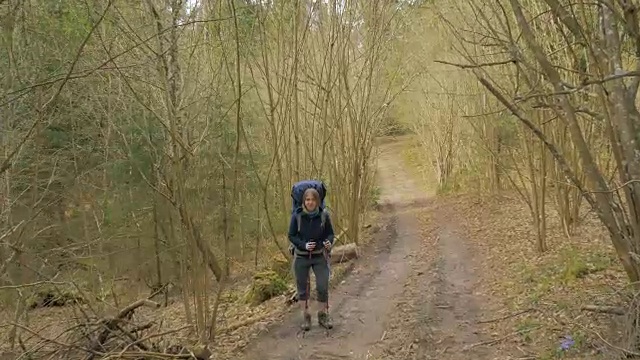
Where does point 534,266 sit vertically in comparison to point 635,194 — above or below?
below

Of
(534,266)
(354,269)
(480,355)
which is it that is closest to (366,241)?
(354,269)

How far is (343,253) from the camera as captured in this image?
12.4m

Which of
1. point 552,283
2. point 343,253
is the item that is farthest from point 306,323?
point 343,253

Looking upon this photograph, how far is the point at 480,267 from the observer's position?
10.8 m

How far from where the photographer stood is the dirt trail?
20.2 ft

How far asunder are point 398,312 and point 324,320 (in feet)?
4.25

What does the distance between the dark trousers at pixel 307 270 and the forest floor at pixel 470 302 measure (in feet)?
1.69

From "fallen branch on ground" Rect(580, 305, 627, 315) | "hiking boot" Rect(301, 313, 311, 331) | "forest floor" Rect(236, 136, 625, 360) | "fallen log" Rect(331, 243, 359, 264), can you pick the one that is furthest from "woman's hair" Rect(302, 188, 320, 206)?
"fallen log" Rect(331, 243, 359, 264)

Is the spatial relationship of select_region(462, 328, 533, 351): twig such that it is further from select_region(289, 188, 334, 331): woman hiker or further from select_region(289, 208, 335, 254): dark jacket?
select_region(289, 208, 335, 254): dark jacket

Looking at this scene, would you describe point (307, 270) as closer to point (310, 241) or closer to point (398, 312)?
point (310, 241)

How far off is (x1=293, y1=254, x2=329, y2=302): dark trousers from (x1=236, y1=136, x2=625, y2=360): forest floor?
1.69ft

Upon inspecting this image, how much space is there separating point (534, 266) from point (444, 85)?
41.7 feet

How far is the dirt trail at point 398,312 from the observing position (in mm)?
6172

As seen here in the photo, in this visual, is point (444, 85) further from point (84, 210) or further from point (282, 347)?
point (282, 347)
